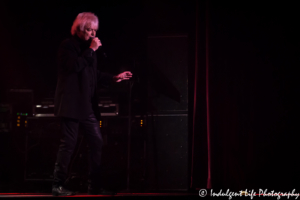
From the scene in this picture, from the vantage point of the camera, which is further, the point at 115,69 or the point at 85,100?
the point at 115,69

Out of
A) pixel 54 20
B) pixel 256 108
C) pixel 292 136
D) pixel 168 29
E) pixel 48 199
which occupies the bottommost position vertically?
pixel 48 199

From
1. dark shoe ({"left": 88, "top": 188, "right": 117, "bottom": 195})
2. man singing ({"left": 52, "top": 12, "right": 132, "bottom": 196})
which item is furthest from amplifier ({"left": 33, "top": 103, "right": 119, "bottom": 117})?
dark shoe ({"left": 88, "top": 188, "right": 117, "bottom": 195})

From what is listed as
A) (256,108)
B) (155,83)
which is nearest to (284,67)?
(256,108)

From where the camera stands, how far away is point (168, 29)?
3551mm

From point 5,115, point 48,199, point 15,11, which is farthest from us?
point 15,11

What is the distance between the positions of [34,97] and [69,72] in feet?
6.10

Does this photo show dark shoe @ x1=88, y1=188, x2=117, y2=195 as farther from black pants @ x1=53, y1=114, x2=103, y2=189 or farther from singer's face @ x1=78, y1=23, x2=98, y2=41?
singer's face @ x1=78, y1=23, x2=98, y2=41

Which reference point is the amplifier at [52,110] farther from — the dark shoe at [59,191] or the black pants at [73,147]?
the dark shoe at [59,191]

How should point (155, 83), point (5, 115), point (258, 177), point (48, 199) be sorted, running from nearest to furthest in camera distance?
point (48, 199)
point (258, 177)
point (155, 83)
point (5, 115)

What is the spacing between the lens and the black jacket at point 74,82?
2.55m

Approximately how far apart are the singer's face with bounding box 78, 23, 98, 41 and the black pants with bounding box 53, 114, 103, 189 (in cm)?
69

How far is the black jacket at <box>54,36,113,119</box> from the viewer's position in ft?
8.38

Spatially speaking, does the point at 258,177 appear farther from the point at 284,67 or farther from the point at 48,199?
the point at 48,199

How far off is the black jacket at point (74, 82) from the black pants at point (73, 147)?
101 mm
